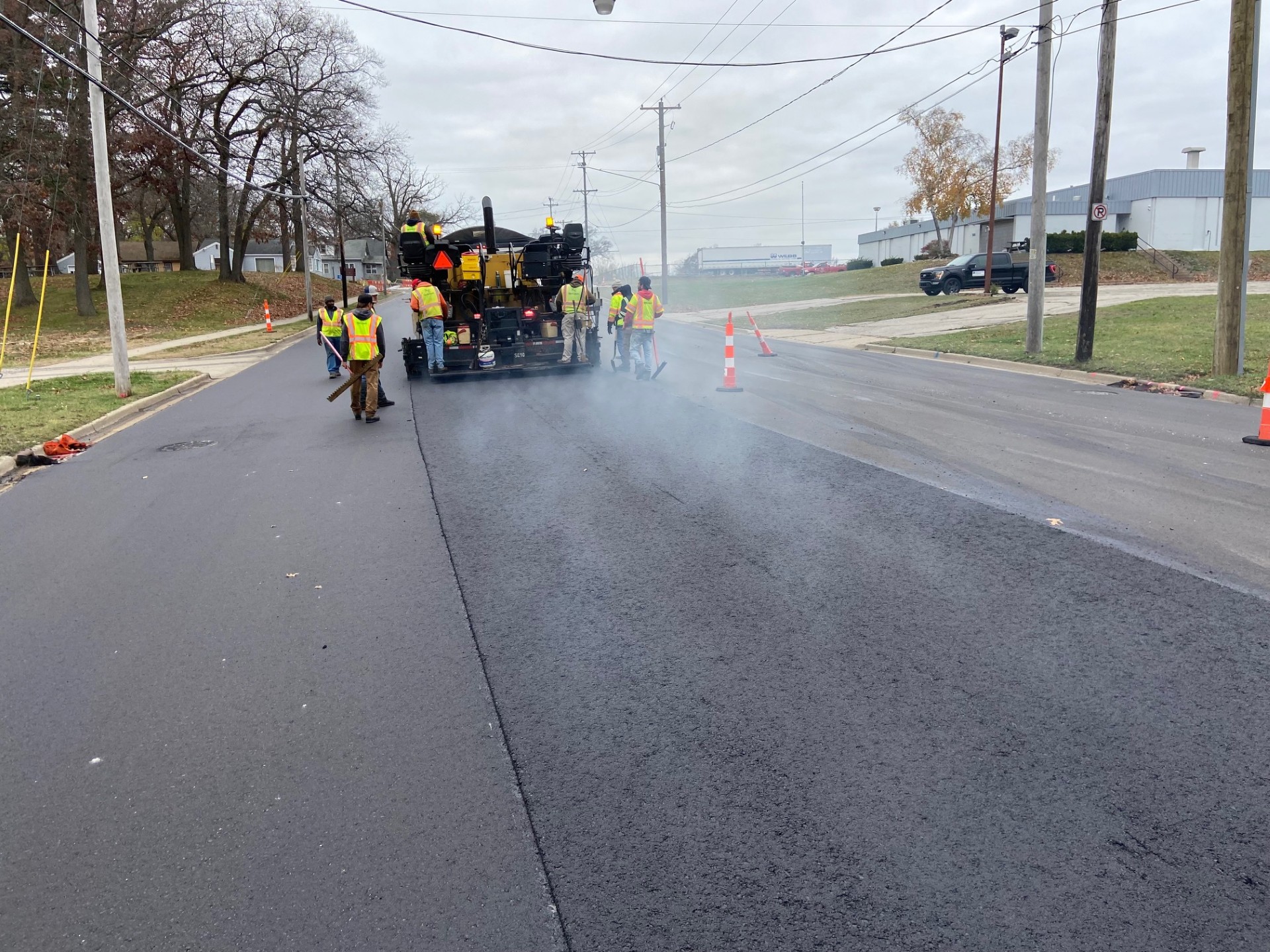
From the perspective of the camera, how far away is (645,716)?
13.8 ft

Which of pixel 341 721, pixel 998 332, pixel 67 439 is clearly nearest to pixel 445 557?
pixel 341 721

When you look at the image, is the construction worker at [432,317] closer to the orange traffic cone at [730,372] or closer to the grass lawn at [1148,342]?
the orange traffic cone at [730,372]

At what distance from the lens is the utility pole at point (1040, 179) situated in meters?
19.2

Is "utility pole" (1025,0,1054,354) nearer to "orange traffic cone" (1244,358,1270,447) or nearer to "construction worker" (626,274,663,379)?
"construction worker" (626,274,663,379)

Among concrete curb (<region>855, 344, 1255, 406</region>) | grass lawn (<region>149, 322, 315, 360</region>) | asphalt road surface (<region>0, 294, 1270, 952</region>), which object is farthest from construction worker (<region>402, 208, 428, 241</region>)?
grass lawn (<region>149, 322, 315, 360</region>)

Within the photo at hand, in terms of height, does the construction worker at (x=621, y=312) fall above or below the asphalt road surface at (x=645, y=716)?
above

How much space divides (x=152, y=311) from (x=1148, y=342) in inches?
1612

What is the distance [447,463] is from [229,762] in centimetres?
622

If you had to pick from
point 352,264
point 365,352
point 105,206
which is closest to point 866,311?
point 105,206

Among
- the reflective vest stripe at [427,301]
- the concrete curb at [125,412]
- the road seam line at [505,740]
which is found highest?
the reflective vest stripe at [427,301]

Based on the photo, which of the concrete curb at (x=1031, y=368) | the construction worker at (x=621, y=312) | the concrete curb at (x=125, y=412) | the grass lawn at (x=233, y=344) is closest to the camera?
the concrete curb at (x=125, y=412)

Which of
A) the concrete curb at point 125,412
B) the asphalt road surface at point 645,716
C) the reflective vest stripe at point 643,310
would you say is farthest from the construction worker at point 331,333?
the asphalt road surface at point 645,716

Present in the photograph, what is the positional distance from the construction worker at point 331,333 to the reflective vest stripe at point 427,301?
1.32 meters

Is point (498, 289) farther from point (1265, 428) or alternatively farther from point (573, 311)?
point (1265, 428)
